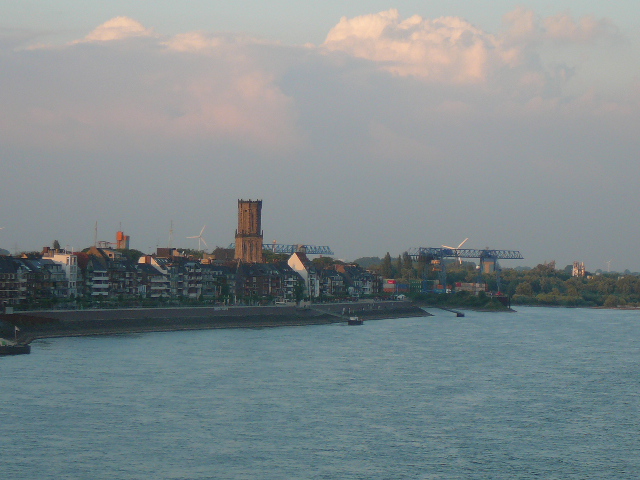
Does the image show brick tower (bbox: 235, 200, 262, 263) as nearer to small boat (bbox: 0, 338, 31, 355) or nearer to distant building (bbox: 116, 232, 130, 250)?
distant building (bbox: 116, 232, 130, 250)

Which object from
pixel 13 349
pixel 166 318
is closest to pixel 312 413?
pixel 13 349

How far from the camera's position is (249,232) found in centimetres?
13162

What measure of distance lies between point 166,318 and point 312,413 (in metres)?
38.6

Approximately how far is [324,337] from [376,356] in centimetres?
1532

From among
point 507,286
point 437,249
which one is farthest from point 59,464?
point 507,286

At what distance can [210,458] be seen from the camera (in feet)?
86.7

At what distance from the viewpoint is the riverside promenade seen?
193ft

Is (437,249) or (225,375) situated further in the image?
(437,249)

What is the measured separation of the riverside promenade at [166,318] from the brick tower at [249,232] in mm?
31131

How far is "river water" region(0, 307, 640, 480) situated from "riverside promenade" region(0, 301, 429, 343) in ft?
13.2

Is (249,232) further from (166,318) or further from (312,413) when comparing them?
(312,413)

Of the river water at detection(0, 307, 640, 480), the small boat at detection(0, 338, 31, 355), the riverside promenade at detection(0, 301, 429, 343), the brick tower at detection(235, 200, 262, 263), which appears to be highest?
the brick tower at detection(235, 200, 262, 263)

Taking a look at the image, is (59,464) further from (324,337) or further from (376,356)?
(324,337)

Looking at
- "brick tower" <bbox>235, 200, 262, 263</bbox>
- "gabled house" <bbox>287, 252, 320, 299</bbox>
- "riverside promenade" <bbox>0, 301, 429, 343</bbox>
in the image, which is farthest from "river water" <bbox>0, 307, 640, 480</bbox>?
"brick tower" <bbox>235, 200, 262, 263</bbox>
